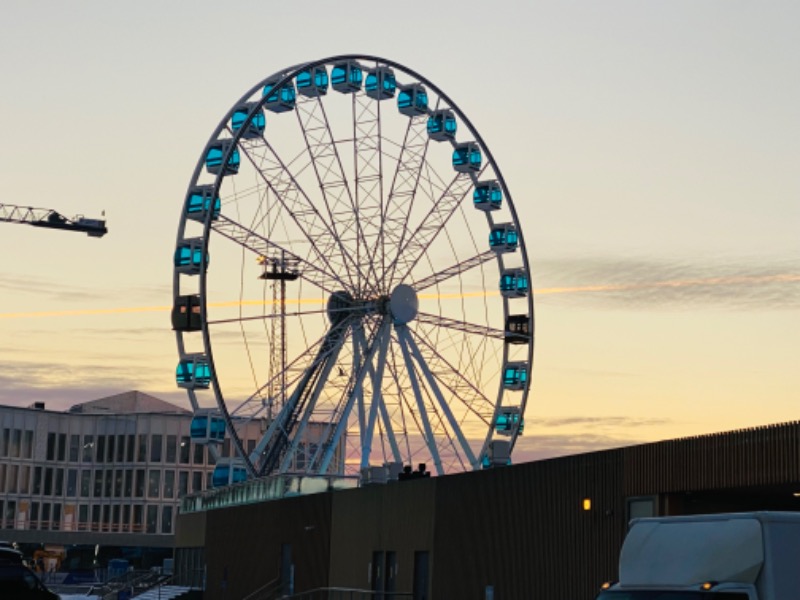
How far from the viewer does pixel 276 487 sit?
53.0 meters

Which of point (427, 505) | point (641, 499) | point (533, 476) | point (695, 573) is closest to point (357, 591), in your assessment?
point (427, 505)

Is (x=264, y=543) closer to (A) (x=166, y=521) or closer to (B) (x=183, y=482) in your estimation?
(A) (x=166, y=521)

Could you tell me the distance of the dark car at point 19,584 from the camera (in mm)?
31969

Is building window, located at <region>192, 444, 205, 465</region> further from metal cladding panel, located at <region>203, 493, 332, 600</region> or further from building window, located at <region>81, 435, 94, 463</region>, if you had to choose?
metal cladding panel, located at <region>203, 493, 332, 600</region>

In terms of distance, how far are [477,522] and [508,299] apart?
83.8 feet

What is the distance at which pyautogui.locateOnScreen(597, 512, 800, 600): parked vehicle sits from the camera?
16312 mm

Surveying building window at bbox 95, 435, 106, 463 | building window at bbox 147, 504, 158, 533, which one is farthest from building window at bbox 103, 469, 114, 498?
building window at bbox 147, 504, 158, 533

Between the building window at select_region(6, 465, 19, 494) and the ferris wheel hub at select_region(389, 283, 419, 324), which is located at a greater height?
the ferris wheel hub at select_region(389, 283, 419, 324)

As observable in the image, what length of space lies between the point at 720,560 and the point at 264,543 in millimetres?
37451

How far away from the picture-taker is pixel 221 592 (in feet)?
188

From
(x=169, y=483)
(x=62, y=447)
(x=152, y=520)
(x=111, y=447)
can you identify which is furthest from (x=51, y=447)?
(x=152, y=520)

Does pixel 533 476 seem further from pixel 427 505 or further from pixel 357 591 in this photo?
pixel 357 591

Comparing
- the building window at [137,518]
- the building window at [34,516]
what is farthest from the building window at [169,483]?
the building window at [34,516]

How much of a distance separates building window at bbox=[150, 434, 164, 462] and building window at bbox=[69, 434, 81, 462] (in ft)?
24.0
